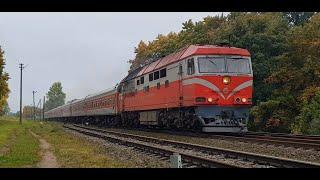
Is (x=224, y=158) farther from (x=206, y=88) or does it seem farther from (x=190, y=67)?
(x=190, y=67)

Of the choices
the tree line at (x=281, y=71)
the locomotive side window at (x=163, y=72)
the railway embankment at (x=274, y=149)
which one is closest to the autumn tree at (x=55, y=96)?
the tree line at (x=281, y=71)

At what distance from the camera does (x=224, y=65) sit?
21188 mm

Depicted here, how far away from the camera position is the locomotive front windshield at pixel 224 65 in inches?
820

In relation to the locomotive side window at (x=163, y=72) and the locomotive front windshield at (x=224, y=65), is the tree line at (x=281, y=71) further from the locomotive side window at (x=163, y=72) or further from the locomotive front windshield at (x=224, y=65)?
the locomotive side window at (x=163, y=72)

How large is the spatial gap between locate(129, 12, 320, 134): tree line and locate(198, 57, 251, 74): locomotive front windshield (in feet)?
18.2

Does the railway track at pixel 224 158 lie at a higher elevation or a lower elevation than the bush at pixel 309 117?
lower

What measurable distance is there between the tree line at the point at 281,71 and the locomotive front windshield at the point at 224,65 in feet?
18.2

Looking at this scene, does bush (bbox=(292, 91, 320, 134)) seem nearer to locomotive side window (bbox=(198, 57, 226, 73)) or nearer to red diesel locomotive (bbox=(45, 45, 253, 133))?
red diesel locomotive (bbox=(45, 45, 253, 133))

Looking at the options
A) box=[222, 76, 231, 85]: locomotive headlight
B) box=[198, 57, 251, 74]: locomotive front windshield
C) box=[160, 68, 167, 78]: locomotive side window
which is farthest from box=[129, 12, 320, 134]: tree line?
box=[160, 68, 167, 78]: locomotive side window

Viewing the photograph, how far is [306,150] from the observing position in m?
14.0
